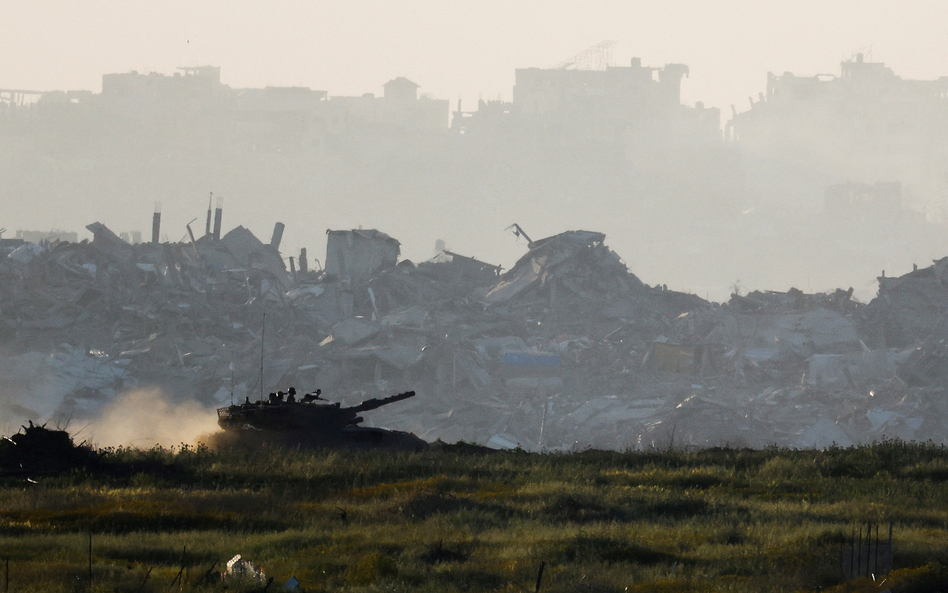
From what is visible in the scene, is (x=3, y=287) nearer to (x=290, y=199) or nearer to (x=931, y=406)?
(x=931, y=406)

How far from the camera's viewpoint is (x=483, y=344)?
151 ft

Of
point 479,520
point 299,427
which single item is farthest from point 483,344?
point 479,520

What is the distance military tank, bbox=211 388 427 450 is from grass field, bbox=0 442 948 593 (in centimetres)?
139

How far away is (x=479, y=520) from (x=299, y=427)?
8687 mm

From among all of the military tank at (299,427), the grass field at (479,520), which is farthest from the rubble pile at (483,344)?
Answer: the grass field at (479,520)

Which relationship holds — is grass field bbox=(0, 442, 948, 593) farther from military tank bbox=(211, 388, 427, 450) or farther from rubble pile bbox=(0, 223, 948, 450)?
rubble pile bbox=(0, 223, 948, 450)

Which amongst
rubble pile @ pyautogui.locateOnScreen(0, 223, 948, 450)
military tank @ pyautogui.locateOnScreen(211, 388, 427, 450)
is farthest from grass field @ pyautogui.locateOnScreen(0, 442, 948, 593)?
rubble pile @ pyautogui.locateOnScreen(0, 223, 948, 450)

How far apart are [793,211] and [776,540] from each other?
99.0 metres

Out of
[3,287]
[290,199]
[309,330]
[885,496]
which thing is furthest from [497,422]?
[290,199]

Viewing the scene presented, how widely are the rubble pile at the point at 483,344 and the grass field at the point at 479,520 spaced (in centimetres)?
1798

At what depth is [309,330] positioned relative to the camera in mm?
46719

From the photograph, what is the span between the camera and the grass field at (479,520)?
10.3 metres

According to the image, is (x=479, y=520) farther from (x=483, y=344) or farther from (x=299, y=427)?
(x=483, y=344)

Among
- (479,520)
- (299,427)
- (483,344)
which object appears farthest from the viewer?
(483,344)
